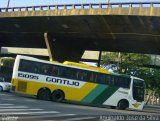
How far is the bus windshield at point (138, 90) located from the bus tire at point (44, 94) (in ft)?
21.4

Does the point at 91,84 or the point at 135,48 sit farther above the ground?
the point at 135,48

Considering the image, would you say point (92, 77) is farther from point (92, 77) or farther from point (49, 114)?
point (49, 114)

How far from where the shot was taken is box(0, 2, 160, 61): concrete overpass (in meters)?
40.9

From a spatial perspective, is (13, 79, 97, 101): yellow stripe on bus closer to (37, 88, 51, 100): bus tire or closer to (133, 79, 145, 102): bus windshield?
(37, 88, 51, 100): bus tire

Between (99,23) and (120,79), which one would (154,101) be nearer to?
(99,23)

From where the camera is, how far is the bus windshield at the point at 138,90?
3366cm

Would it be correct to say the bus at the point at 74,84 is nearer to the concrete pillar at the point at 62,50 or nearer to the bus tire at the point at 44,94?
the bus tire at the point at 44,94

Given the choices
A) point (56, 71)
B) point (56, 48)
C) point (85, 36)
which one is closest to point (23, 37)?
point (56, 48)

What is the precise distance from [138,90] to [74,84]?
522 cm

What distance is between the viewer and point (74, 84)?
3194 cm

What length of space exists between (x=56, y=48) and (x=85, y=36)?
20.5 feet

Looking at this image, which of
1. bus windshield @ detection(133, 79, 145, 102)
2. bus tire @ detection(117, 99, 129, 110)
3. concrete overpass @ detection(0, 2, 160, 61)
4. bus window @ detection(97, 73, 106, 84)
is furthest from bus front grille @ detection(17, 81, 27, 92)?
concrete overpass @ detection(0, 2, 160, 61)

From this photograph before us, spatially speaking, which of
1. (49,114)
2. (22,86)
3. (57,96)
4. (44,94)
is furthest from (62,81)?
(49,114)

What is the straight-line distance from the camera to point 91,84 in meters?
32.3
